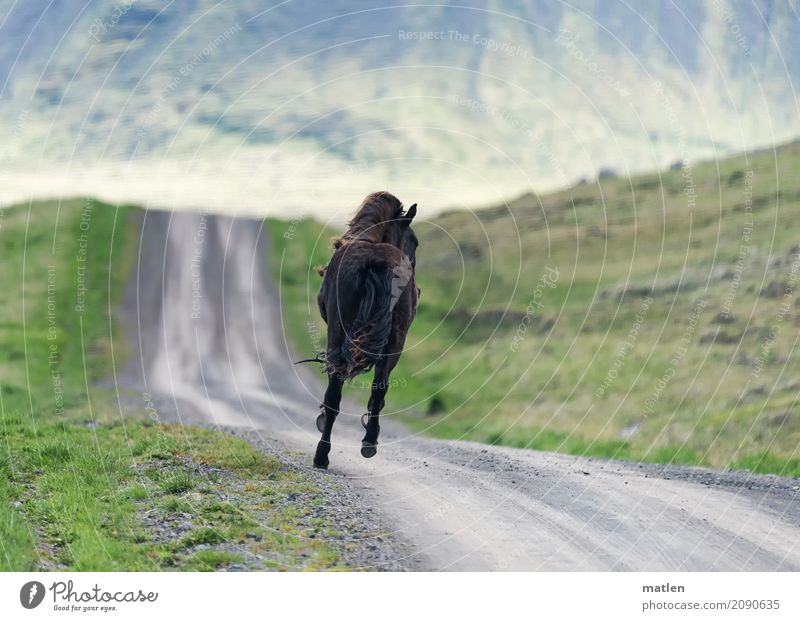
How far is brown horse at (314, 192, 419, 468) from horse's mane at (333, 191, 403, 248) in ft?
0.05

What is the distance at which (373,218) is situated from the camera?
45.9 ft

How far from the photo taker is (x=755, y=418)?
1925 cm

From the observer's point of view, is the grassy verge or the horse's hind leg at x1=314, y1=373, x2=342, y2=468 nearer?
the grassy verge

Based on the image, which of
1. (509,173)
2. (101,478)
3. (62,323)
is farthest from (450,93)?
(62,323)

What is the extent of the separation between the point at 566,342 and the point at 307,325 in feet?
32.9

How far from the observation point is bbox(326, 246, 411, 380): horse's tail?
13.4 meters

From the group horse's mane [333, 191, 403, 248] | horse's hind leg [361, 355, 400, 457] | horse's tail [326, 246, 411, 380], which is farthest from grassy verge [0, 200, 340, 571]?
horse's mane [333, 191, 403, 248]

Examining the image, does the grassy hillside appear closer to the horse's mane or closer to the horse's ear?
the horse's ear

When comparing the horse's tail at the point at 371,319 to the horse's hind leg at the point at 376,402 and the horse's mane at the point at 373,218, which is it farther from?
the horse's mane at the point at 373,218

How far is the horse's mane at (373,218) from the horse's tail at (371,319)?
1.64ft

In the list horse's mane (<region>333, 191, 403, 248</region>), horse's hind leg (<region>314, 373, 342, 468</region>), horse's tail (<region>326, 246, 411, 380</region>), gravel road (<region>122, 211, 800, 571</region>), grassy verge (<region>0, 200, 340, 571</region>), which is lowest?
grassy verge (<region>0, 200, 340, 571</region>)

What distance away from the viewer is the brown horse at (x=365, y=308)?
13.4m

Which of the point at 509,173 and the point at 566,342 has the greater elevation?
the point at 509,173
